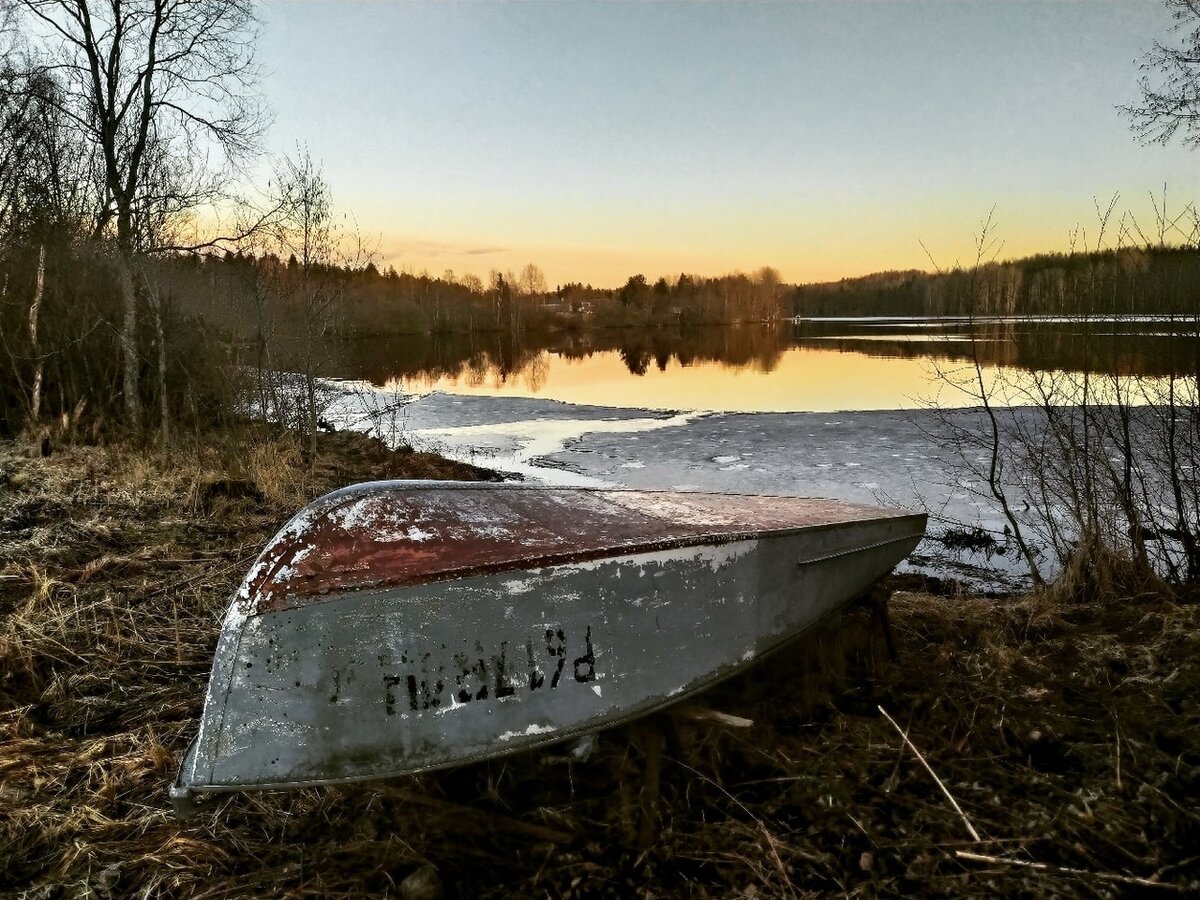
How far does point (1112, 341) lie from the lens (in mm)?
4723

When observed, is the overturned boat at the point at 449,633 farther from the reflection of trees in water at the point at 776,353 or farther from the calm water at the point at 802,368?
the reflection of trees in water at the point at 776,353

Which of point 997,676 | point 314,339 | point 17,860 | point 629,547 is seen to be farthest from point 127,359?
point 997,676

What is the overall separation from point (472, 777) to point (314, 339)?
7778mm

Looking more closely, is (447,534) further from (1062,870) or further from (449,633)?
(1062,870)

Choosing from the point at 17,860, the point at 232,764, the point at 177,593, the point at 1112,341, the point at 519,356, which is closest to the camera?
the point at 232,764

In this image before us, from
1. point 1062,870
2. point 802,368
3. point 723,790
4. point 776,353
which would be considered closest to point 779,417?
point 723,790

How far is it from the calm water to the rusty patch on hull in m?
2.81

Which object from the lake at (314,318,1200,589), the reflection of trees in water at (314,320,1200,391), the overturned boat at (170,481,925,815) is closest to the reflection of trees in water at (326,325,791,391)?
the reflection of trees in water at (314,320,1200,391)

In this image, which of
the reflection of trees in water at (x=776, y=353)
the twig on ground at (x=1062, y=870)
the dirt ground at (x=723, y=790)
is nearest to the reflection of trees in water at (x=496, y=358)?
the reflection of trees in water at (x=776, y=353)

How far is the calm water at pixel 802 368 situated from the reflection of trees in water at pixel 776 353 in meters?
0.02

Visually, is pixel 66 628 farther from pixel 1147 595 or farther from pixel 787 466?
pixel 787 466

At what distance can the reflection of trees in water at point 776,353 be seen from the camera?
191 inches

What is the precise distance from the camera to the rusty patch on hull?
1.98 meters

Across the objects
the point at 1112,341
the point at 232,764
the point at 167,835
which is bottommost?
the point at 167,835
